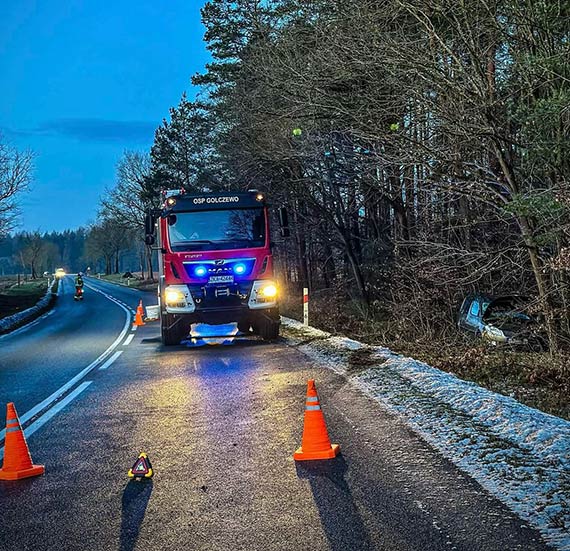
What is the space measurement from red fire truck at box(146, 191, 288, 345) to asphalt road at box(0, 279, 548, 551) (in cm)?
495

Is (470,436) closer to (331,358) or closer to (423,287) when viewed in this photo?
(331,358)

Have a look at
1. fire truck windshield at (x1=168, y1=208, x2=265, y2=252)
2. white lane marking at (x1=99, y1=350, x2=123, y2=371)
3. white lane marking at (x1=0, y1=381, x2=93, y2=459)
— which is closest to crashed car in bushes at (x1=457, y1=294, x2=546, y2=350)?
fire truck windshield at (x1=168, y1=208, x2=265, y2=252)

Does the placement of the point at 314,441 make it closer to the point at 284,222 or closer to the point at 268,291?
the point at 268,291

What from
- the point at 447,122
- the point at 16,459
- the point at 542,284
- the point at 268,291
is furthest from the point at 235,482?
the point at 268,291

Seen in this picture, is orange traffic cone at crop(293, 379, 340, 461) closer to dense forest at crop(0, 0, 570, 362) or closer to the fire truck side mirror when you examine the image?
dense forest at crop(0, 0, 570, 362)

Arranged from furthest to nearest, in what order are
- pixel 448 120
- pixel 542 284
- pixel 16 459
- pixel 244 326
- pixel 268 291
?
pixel 244 326
pixel 268 291
pixel 542 284
pixel 448 120
pixel 16 459

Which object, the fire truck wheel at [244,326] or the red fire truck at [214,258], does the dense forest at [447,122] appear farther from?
the fire truck wheel at [244,326]

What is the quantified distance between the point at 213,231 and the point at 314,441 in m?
9.67

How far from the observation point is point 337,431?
6.89 metres

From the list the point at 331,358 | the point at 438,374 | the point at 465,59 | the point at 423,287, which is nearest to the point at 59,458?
the point at 438,374

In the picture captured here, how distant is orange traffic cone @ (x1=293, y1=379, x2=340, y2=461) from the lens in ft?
19.3

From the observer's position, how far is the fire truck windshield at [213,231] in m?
15.0

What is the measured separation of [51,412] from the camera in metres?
8.60

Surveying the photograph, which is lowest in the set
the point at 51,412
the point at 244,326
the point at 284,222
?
the point at 51,412
